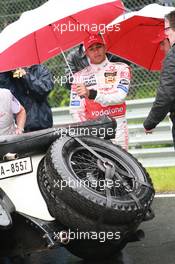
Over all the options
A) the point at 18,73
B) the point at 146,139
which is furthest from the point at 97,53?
the point at 146,139

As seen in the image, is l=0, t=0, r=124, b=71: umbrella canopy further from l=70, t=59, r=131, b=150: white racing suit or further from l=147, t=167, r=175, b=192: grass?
l=147, t=167, r=175, b=192: grass

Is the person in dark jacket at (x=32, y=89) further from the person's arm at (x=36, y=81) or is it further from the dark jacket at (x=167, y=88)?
the dark jacket at (x=167, y=88)

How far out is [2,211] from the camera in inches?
170

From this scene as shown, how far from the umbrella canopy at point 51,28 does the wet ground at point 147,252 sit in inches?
73.5

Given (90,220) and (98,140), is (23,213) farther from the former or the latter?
(98,140)

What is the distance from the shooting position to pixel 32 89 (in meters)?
6.57

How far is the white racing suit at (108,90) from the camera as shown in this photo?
6328 mm

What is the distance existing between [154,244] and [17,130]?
1.62 meters

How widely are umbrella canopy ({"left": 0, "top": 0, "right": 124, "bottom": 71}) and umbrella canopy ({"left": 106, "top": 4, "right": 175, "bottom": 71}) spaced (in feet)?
0.74

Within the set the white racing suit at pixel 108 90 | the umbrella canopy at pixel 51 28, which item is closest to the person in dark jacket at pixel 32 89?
the umbrella canopy at pixel 51 28

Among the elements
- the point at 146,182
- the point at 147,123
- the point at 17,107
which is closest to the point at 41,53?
the point at 17,107

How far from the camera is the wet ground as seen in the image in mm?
5176

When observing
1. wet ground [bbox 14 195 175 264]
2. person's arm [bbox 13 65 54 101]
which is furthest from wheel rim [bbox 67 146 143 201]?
person's arm [bbox 13 65 54 101]

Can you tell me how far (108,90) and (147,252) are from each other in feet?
5.85
